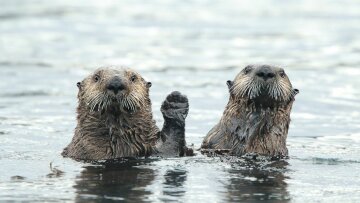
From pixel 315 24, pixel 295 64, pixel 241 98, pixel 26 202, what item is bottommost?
pixel 26 202

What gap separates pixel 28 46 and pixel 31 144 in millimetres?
9729

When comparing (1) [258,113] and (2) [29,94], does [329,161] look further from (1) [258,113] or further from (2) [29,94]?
(2) [29,94]

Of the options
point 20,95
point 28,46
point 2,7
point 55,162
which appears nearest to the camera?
point 55,162

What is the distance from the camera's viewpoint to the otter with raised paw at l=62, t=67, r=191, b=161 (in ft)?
38.8

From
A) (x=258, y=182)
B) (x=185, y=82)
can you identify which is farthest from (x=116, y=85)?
(x=185, y=82)

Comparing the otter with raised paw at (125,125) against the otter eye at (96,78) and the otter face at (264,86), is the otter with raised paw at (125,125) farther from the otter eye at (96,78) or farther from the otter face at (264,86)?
the otter face at (264,86)

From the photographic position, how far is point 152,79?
64.3ft

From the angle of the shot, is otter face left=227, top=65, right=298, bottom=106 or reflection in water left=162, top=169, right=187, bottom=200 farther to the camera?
otter face left=227, top=65, right=298, bottom=106

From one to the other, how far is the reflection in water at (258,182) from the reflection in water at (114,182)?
893 millimetres

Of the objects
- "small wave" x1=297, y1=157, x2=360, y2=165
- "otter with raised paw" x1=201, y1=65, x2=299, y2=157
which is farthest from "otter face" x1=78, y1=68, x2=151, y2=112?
"small wave" x1=297, y1=157, x2=360, y2=165

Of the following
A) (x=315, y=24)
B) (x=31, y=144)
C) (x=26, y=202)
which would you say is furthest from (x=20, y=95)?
(x=315, y=24)

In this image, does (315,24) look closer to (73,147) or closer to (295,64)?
(295,64)

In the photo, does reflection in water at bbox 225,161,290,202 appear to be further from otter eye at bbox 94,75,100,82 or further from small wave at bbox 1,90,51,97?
small wave at bbox 1,90,51,97

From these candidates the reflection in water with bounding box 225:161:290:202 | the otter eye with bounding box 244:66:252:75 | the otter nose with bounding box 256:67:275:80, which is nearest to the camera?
the reflection in water with bounding box 225:161:290:202
